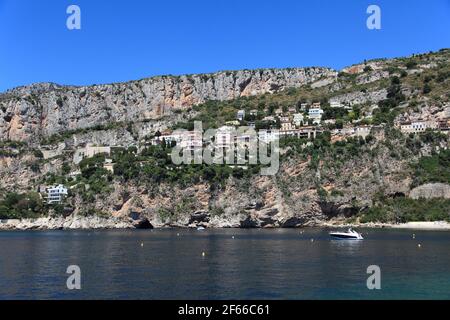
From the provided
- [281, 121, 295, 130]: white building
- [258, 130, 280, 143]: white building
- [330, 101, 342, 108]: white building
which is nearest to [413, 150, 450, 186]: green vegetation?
[258, 130, 280, 143]: white building

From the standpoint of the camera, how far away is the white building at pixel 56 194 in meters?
108

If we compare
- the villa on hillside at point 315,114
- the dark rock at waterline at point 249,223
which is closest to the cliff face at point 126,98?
the villa on hillside at point 315,114

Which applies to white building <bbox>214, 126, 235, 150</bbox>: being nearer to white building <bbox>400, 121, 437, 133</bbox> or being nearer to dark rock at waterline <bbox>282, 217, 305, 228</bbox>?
dark rock at waterline <bbox>282, 217, 305, 228</bbox>

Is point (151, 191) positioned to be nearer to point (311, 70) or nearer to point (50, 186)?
point (50, 186)

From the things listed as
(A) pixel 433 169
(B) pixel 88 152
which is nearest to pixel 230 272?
(A) pixel 433 169

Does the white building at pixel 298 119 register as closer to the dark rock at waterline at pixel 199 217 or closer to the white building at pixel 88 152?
the dark rock at waterline at pixel 199 217

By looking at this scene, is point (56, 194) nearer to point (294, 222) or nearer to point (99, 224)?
point (99, 224)

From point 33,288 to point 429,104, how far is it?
309ft

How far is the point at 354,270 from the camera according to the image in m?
33.9

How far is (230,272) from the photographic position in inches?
1321

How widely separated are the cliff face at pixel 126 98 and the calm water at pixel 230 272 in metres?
103

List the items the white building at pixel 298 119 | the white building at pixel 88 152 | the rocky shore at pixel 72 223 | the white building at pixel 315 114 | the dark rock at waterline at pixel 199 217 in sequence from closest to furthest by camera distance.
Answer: the dark rock at waterline at pixel 199 217 < the rocky shore at pixel 72 223 < the white building at pixel 315 114 < the white building at pixel 298 119 < the white building at pixel 88 152

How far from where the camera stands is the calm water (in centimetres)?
2641
